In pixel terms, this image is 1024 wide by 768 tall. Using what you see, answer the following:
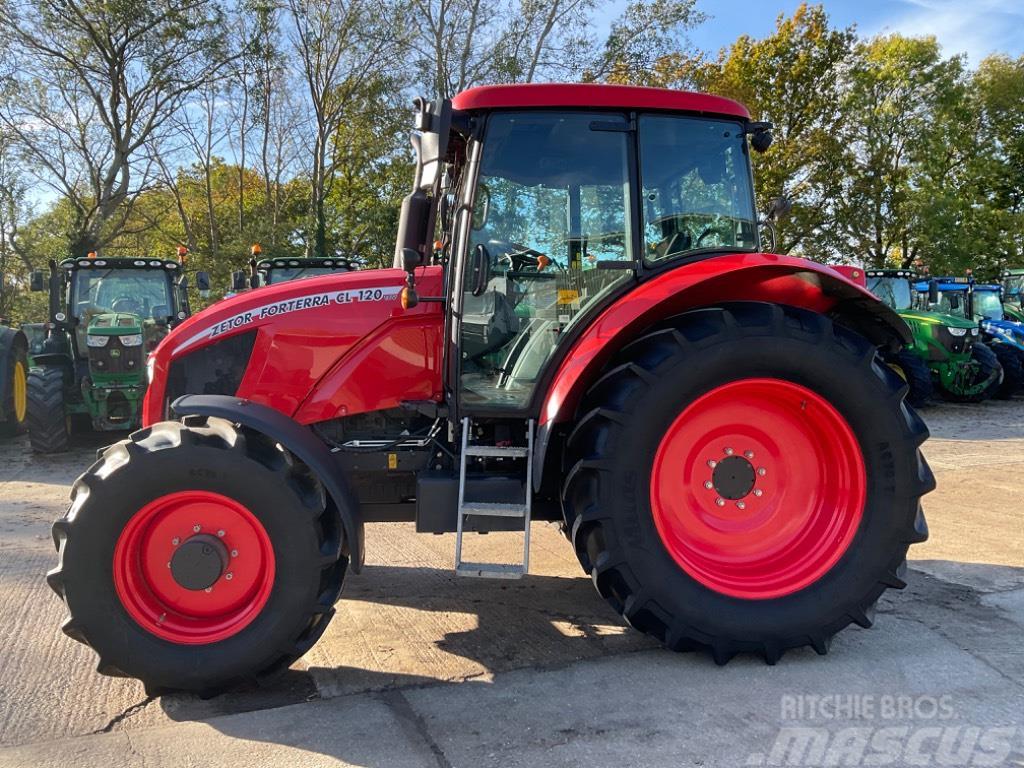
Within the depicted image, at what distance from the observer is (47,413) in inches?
323

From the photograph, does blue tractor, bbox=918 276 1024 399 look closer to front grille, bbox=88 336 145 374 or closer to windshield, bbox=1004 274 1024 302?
windshield, bbox=1004 274 1024 302

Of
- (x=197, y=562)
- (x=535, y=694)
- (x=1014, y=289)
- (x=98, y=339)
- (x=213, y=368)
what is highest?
(x=1014, y=289)

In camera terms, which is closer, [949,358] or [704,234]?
[704,234]

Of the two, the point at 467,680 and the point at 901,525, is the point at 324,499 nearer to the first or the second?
the point at 467,680

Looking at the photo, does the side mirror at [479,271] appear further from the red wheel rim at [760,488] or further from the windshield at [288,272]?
the windshield at [288,272]

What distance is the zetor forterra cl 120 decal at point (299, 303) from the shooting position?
3395mm

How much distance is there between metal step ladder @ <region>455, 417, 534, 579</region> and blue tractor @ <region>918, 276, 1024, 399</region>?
12.5m

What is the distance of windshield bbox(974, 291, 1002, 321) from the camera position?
50.1ft

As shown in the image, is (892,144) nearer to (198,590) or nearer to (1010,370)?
(1010,370)

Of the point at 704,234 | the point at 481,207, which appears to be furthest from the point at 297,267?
the point at 704,234

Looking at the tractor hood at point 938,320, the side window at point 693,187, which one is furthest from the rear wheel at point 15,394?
the tractor hood at point 938,320

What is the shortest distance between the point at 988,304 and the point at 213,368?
16.3 m

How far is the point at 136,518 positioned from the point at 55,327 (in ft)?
24.5

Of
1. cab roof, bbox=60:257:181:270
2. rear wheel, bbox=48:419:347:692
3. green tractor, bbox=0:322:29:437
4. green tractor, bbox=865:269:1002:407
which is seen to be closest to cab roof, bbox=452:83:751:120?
rear wheel, bbox=48:419:347:692
